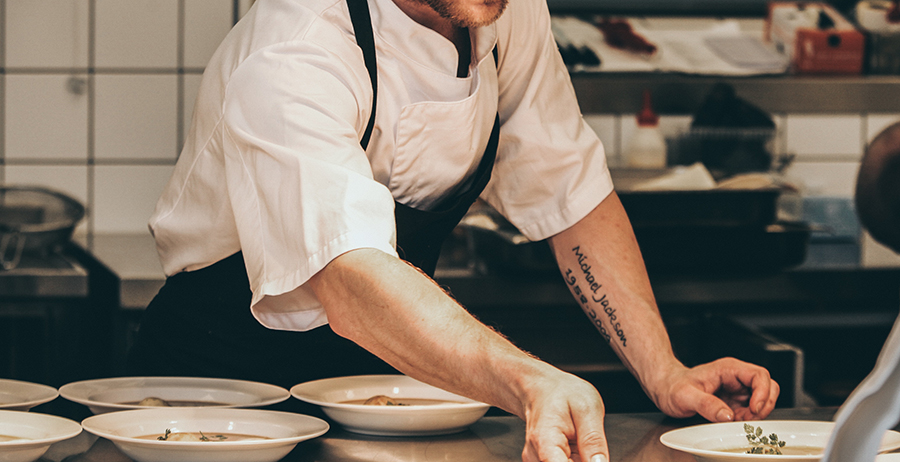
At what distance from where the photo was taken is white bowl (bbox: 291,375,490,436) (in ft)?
2.87

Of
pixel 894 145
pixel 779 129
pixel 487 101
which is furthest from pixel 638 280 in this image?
pixel 779 129

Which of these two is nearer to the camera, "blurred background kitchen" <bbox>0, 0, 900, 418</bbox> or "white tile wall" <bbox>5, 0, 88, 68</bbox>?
"blurred background kitchen" <bbox>0, 0, 900, 418</bbox>

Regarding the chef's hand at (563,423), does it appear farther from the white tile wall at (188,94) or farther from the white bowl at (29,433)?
the white tile wall at (188,94)

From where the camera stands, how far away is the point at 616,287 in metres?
1.18

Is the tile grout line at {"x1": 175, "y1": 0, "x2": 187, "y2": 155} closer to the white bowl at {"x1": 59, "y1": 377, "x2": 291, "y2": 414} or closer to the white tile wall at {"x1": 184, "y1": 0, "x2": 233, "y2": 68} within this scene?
the white tile wall at {"x1": 184, "y1": 0, "x2": 233, "y2": 68}

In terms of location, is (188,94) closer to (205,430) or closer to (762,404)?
(205,430)

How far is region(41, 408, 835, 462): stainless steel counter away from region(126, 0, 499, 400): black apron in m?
0.29

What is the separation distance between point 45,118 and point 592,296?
193 cm

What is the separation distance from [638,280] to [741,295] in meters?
0.88

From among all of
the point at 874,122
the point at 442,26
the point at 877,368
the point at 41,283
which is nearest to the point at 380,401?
the point at 442,26

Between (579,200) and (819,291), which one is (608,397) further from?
(579,200)

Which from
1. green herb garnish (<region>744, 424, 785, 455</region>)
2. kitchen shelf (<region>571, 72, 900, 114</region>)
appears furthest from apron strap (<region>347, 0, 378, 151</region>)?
kitchen shelf (<region>571, 72, 900, 114</region>)

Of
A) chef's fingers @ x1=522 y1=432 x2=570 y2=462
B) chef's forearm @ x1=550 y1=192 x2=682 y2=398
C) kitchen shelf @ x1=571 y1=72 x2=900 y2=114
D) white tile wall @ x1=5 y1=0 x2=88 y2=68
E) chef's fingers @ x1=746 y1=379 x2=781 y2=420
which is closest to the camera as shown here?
chef's fingers @ x1=522 y1=432 x2=570 y2=462

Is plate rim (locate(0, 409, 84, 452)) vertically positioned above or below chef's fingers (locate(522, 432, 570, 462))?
below
